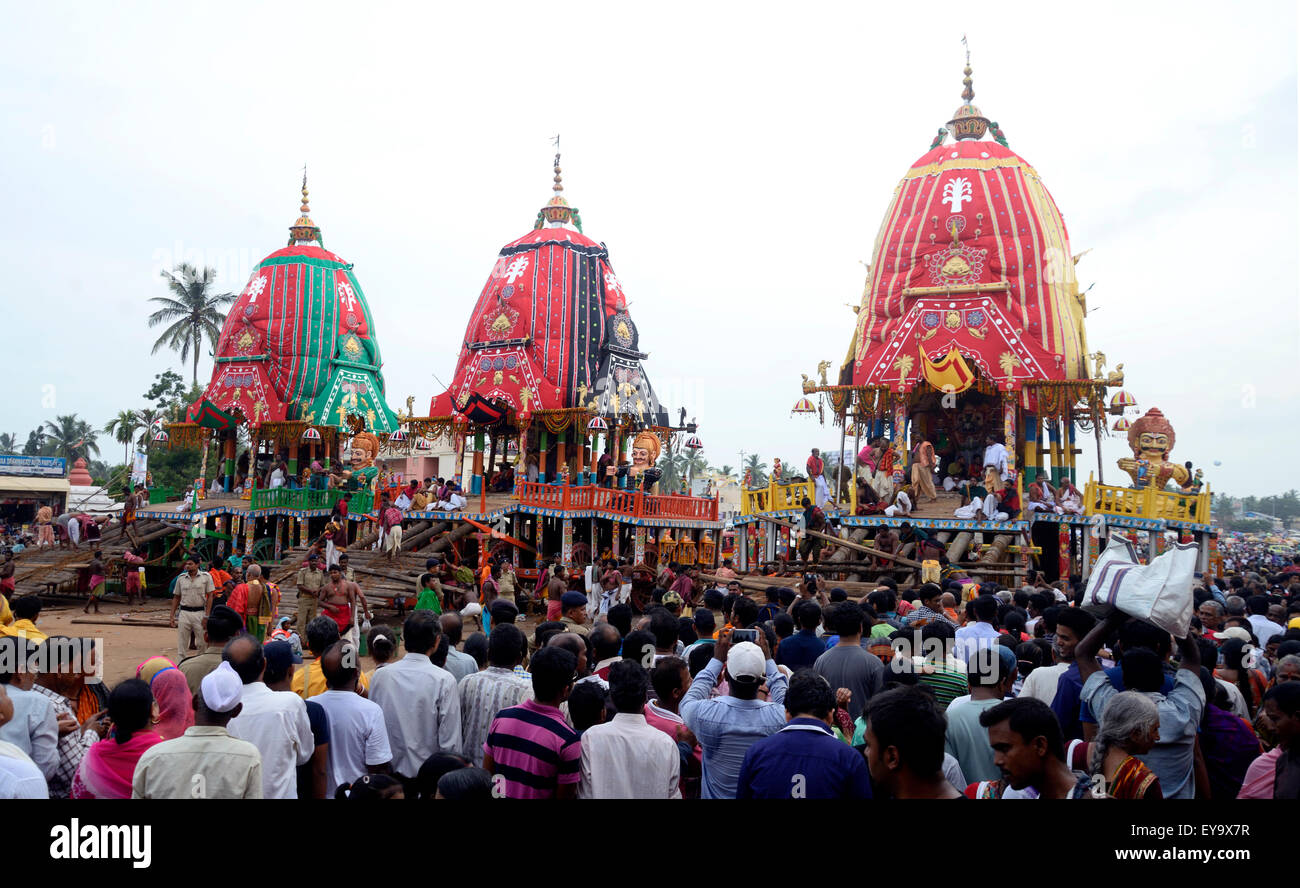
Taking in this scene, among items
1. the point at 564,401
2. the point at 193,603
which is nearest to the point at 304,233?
the point at 564,401

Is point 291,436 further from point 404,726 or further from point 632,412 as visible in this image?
point 404,726

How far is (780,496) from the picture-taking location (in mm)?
20312

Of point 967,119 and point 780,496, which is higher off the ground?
point 967,119

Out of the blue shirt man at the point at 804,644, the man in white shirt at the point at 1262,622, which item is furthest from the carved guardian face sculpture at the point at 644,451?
the blue shirt man at the point at 804,644

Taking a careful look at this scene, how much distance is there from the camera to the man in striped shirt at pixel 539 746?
160 inches

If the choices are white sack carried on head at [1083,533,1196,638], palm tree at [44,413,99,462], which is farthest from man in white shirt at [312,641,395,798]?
palm tree at [44,413,99,462]

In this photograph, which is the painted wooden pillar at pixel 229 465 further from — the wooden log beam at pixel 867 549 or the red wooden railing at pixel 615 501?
the wooden log beam at pixel 867 549

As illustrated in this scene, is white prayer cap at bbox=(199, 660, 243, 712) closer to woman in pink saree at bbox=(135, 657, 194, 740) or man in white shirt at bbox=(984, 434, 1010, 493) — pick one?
woman in pink saree at bbox=(135, 657, 194, 740)

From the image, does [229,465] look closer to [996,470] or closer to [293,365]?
[293,365]

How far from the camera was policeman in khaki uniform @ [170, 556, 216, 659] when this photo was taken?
12.9m

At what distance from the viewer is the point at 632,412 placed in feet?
93.1

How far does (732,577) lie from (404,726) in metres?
11.1

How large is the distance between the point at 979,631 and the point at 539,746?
11.9 ft
